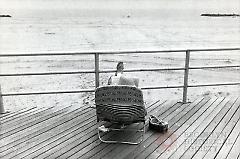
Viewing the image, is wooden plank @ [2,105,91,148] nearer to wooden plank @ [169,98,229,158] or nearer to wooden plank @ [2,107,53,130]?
wooden plank @ [2,107,53,130]

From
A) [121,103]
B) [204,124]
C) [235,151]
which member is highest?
[121,103]

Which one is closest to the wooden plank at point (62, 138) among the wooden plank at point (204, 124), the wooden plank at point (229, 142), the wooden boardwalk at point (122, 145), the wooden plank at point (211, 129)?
the wooden boardwalk at point (122, 145)

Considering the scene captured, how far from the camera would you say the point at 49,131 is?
3762 mm

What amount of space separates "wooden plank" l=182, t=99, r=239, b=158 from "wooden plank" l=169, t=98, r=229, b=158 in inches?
1.2

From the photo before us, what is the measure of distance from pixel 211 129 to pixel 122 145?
1163 mm

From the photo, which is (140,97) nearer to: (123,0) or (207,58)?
(207,58)

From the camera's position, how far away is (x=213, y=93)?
686 cm

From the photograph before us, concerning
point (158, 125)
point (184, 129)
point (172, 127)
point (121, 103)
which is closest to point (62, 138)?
point (121, 103)

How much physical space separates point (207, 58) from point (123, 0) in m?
60.1

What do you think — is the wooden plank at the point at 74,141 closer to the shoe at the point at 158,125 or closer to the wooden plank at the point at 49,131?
the wooden plank at the point at 49,131

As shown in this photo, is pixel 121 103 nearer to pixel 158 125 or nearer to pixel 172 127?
pixel 158 125

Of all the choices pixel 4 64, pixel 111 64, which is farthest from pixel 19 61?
pixel 111 64

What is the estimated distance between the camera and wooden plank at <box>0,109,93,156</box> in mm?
3412

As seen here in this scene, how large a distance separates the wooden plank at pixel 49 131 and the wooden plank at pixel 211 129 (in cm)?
145
